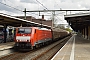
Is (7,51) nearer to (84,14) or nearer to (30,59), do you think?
(30,59)

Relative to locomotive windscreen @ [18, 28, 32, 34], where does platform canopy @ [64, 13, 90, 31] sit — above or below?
above

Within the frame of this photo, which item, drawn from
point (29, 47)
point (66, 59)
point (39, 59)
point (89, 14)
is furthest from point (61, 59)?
point (89, 14)

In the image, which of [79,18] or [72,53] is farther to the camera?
[79,18]

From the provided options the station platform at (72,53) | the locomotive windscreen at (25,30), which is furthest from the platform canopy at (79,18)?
the locomotive windscreen at (25,30)

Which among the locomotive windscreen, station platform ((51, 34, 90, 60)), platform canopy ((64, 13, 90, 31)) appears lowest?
station platform ((51, 34, 90, 60))

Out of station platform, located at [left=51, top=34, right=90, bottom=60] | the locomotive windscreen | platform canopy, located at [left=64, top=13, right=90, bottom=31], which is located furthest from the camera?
platform canopy, located at [left=64, top=13, right=90, bottom=31]

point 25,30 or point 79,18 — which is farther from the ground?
point 79,18

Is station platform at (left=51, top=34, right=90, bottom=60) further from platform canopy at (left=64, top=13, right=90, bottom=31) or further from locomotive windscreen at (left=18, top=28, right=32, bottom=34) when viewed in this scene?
platform canopy at (left=64, top=13, right=90, bottom=31)

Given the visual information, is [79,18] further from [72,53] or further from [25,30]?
[72,53]

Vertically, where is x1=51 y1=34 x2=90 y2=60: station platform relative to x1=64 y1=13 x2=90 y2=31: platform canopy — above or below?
below

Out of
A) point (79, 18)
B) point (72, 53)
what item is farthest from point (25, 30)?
point (79, 18)

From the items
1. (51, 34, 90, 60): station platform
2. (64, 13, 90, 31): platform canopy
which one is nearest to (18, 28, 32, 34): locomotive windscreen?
(51, 34, 90, 60): station platform

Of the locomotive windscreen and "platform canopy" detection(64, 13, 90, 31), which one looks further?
"platform canopy" detection(64, 13, 90, 31)

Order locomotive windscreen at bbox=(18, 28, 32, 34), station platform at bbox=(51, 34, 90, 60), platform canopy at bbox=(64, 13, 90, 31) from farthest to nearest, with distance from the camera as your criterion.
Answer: platform canopy at bbox=(64, 13, 90, 31) → locomotive windscreen at bbox=(18, 28, 32, 34) → station platform at bbox=(51, 34, 90, 60)
